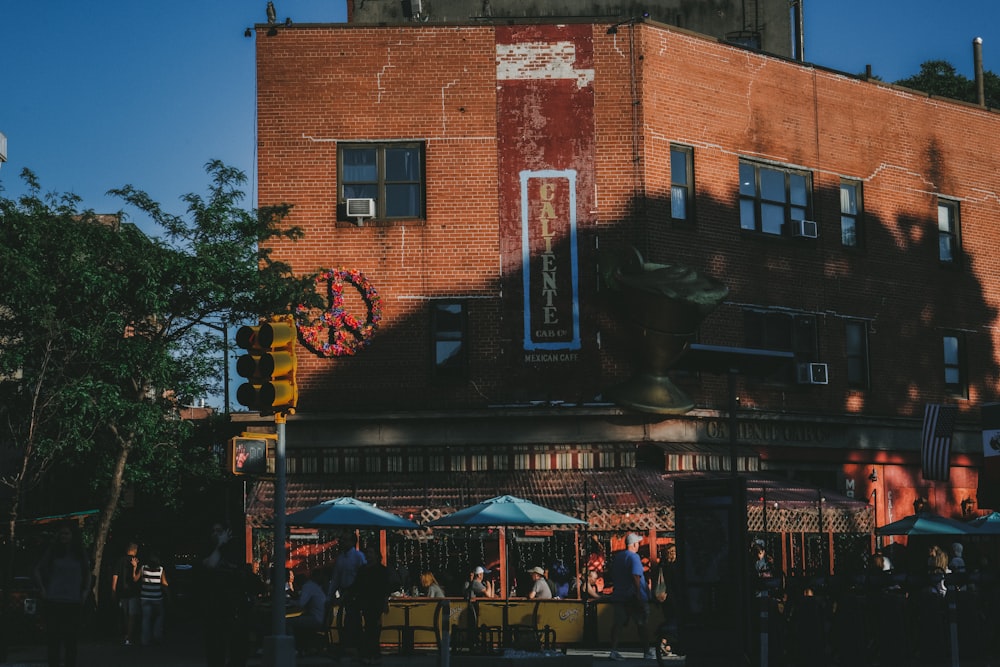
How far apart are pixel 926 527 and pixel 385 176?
1240cm

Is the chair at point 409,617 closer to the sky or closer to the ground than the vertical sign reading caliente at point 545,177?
closer to the ground

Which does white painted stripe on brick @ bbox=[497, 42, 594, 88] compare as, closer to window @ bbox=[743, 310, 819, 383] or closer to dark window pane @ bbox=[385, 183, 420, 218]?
dark window pane @ bbox=[385, 183, 420, 218]

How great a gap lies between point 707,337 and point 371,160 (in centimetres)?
766

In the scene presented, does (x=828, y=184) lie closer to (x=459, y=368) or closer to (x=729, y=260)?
(x=729, y=260)

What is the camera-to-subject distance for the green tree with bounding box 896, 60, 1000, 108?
152 feet

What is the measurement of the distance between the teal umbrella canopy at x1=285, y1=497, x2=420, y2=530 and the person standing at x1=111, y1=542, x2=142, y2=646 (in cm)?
384

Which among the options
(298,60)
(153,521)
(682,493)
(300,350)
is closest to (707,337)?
(300,350)

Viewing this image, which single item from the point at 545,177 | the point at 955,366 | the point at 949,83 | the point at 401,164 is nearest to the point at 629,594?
the point at 545,177

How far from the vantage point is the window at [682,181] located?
29.8 metres

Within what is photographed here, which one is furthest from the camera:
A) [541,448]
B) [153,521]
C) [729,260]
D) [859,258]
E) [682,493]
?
[153,521]

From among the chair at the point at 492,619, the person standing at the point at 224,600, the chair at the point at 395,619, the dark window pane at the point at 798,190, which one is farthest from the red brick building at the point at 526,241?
the person standing at the point at 224,600

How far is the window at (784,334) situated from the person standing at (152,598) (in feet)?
42.2

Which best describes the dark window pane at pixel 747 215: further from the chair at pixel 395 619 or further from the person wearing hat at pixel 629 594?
the chair at pixel 395 619

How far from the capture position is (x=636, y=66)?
2928cm
